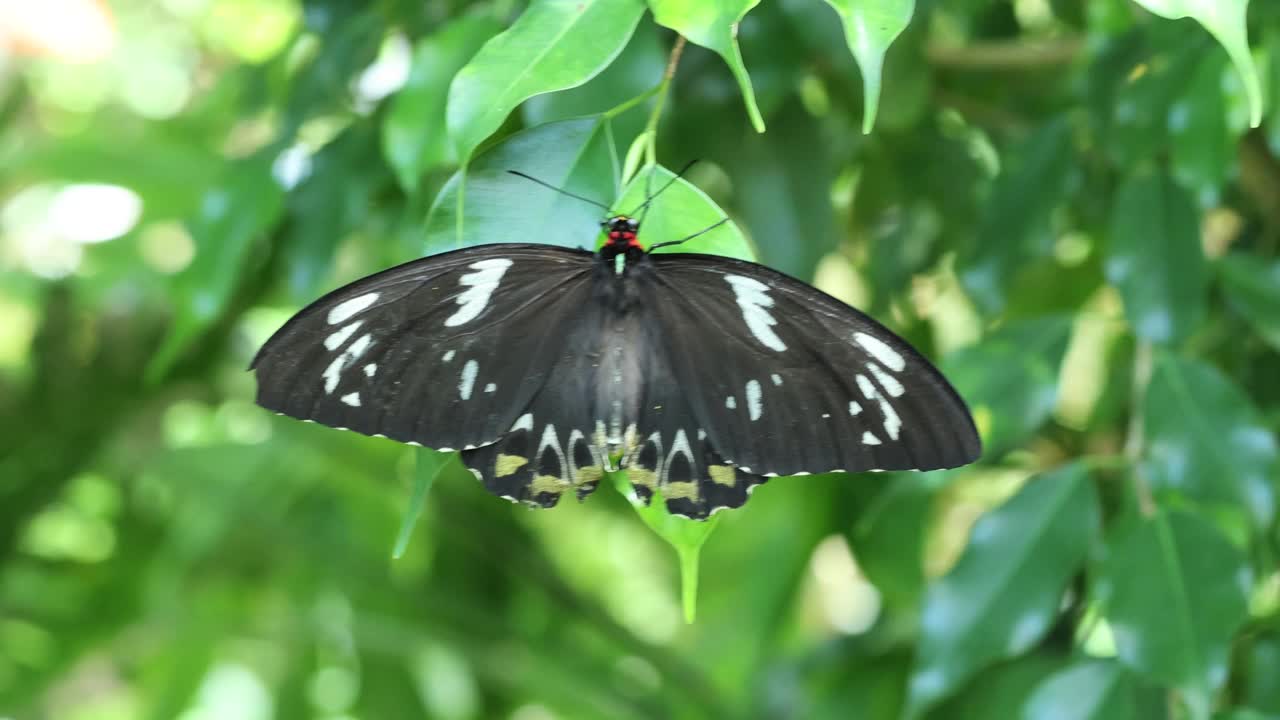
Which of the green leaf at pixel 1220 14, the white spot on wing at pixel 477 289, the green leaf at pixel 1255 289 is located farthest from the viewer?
the green leaf at pixel 1255 289

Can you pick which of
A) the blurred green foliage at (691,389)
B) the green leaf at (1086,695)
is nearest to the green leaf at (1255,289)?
the blurred green foliage at (691,389)

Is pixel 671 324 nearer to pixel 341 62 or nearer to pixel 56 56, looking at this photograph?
pixel 341 62

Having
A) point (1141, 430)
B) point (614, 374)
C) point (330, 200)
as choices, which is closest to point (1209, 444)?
point (1141, 430)

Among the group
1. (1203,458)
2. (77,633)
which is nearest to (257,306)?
(77,633)

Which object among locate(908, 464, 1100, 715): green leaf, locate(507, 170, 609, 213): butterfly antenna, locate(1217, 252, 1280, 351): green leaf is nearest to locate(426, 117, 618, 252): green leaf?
locate(507, 170, 609, 213): butterfly antenna

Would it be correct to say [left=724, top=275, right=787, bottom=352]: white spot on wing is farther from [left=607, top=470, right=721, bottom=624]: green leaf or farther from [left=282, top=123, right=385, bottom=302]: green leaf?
[left=282, top=123, right=385, bottom=302]: green leaf

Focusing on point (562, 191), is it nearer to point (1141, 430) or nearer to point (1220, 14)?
point (1220, 14)

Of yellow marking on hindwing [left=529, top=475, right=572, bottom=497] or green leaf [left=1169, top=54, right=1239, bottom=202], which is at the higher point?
green leaf [left=1169, top=54, right=1239, bottom=202]

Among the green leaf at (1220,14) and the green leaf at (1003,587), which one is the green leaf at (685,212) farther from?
the green leaf at (1003,587)
